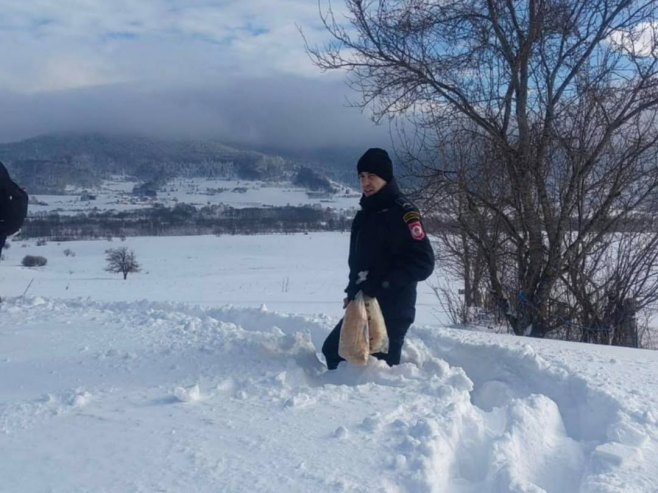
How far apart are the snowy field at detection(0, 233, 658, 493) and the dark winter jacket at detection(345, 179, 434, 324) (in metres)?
0.54

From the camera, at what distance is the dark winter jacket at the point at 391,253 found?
4.99 meters

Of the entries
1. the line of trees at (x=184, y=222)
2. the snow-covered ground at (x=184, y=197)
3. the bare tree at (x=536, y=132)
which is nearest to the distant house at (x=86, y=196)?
the snow-covered ground at (x=184, y=197)

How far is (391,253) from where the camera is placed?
5.09m

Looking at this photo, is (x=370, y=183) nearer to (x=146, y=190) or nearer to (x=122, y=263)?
(x=122, y=263)

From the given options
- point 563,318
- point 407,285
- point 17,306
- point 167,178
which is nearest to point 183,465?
point 407,285

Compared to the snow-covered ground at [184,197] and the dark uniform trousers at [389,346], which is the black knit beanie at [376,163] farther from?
the snow-covered ground at [184,197]

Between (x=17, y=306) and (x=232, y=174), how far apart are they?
19570 centimetres

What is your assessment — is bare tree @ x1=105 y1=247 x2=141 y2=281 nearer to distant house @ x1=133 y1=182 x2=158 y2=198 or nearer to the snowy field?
the snowy field

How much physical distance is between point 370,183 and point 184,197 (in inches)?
5925

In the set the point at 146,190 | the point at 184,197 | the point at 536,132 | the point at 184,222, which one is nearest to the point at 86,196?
the point at 184,197

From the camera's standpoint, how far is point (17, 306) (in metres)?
6.86

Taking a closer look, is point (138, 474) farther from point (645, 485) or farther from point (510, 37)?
point (510, 37)

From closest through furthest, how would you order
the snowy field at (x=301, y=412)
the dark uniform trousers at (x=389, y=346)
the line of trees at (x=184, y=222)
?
the snowy field at (x=301, y=412)
the dark uniform trousers at (x=389, y=346)
the line of trees at (x=184, y=222)

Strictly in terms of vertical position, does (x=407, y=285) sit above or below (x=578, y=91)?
below
